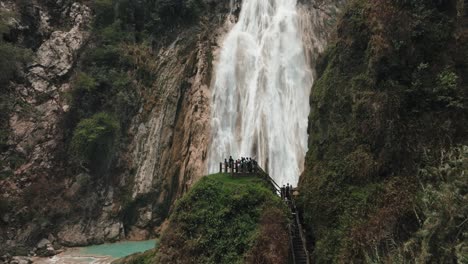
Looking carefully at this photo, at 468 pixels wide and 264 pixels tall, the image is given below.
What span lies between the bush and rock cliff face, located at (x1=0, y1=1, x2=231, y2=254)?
78 cm

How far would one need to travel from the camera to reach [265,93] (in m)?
25.5

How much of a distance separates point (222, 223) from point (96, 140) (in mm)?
15749

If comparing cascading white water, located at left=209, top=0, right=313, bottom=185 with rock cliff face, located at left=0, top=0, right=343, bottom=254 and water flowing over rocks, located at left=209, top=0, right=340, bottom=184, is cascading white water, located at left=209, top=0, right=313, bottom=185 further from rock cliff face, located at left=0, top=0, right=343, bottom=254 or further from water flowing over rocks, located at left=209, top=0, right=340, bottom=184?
rock cliff face, located at left=0, top=0, right=343, bottom=254

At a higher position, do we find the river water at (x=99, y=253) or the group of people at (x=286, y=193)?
the group of people at (x=286, y=193)

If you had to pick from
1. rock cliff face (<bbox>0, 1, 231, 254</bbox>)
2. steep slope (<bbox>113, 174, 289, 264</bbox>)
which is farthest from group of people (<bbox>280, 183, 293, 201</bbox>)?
rock cliff face (<bbox>0, 1, 231, 254</bbox>)

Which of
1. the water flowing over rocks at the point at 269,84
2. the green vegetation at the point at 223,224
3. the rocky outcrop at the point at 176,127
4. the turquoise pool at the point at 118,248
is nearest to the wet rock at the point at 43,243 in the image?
the turquoise pool at the point at 118,248

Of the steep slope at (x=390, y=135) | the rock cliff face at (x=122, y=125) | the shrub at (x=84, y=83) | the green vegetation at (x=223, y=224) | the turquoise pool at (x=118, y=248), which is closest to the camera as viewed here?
the steep slope at (x=390, y=135)

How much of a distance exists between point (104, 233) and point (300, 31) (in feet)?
62.4

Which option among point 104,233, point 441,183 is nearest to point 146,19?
point 104,233

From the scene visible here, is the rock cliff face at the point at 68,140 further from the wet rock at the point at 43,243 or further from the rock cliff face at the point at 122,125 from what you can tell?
the wet rock at the point at 43,243

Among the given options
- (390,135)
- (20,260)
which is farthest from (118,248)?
(390,135)

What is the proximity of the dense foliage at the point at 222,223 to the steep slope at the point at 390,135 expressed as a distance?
1418 millimetres

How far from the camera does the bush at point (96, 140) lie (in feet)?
84.1

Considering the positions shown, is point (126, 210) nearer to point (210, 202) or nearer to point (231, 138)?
point (231, 138)
